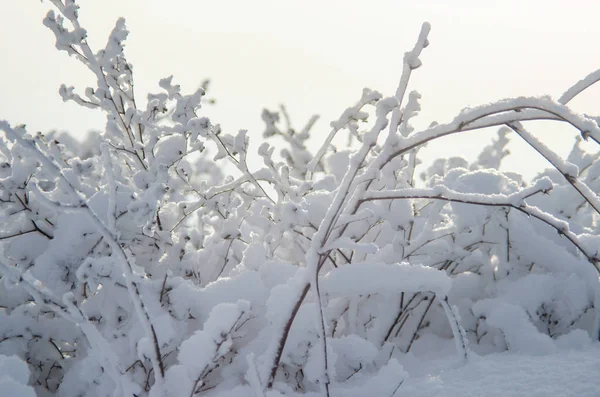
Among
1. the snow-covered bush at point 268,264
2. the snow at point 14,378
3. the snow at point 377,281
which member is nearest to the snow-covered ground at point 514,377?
the snow-covered bush at point 268,264

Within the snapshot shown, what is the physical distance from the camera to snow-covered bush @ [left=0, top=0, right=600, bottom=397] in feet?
3.59

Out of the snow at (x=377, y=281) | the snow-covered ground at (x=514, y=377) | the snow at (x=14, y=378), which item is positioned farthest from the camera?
the snow at (x=377, y=281)

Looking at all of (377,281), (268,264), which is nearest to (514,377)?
(377,281)

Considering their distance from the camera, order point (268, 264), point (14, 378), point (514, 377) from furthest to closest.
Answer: point (268, 264)
point (514, 377)
point (14, 378)

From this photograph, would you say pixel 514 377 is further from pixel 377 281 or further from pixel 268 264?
pixel 268 264

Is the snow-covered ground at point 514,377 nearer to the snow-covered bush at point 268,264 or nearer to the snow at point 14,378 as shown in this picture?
the snow-covered bush at point 268,264

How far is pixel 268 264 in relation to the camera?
1602mm

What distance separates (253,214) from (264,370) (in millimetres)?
819

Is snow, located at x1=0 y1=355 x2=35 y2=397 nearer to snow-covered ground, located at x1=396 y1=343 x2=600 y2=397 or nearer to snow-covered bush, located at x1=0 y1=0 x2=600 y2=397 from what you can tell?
snow-covered bush, located at x1=0 y1=0 x2=600 y2=397

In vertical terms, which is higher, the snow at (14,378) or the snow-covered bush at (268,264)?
the snow-covered bush at (268,264)

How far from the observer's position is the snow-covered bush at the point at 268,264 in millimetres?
1094

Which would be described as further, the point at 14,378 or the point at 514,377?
the point at 514,377

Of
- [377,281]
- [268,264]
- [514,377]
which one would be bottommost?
[514,377]

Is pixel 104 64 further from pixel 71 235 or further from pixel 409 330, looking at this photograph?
pixel 409 330
